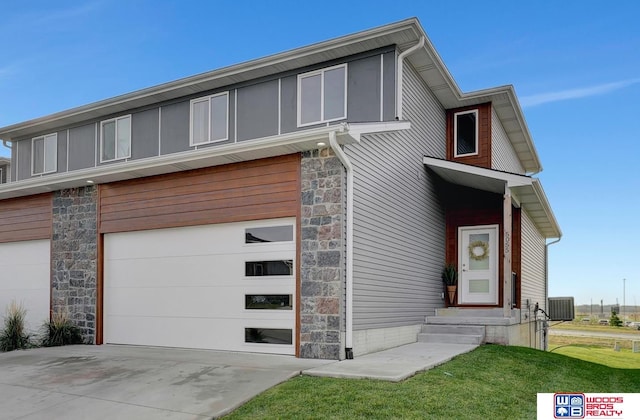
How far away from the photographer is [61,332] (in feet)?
33.4

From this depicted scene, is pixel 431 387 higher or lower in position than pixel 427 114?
lower

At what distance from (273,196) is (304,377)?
3054 millimetres

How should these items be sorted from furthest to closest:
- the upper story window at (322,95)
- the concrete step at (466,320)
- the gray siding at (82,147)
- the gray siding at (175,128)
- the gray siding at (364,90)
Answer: the gray siding at (82,147)
the gray siding at (175,128)
the concrete step at (466,320)
the upper story window at (322,95)
the gray siding at (364,90)

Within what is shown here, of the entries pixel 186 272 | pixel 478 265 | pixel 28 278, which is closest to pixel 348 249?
pixel 186 272

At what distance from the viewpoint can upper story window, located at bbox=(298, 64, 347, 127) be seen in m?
9.85

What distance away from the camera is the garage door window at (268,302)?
820cm

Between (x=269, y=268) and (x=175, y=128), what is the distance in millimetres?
5319

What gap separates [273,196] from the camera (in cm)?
832

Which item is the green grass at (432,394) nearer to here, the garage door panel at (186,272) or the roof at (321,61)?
the garage door panel at (186,272)

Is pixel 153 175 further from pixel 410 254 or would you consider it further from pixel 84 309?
pixel 410 254

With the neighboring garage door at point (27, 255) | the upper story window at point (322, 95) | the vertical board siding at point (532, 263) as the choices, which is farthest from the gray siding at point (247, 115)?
the vertical board siding at point (532, 263)

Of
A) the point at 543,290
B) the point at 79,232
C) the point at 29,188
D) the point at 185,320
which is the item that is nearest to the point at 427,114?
the point at 185,320

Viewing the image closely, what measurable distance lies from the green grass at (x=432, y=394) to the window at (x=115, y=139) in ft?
28.9

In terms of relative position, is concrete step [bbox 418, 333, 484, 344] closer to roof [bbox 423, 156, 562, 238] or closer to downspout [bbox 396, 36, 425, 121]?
roof [bbox 423, 156, 562, 238]
